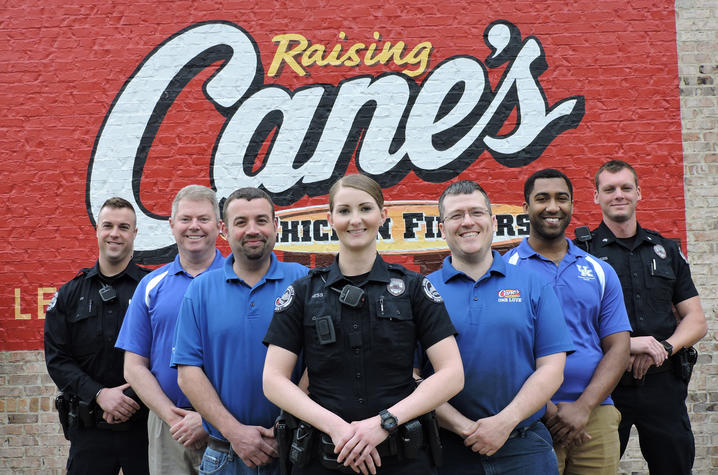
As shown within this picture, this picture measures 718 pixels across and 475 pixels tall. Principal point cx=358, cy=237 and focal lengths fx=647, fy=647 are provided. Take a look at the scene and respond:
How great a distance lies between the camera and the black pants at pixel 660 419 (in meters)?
3.72

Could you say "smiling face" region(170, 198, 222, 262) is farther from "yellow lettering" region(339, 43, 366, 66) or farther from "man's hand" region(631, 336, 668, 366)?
"yellow lettering" region(339, 43, 366, 66)

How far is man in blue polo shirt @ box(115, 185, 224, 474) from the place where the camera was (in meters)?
3.12

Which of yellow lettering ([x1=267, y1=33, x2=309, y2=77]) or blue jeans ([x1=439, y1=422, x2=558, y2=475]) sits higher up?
yellow lettering ([x1=267, y1=33, x2=309, y2=77])

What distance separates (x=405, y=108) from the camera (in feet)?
17.9

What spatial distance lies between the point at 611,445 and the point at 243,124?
148 inches

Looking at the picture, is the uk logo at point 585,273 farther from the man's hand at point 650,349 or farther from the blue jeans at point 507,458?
the blue jeans at point 507,458

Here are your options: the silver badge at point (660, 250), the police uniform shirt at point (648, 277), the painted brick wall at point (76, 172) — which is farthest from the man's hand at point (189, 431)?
the painted brick wall at point (76, 172)

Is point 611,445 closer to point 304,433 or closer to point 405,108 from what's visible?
point 304,433

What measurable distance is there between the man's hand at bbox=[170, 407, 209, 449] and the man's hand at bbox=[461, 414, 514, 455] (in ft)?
4.12

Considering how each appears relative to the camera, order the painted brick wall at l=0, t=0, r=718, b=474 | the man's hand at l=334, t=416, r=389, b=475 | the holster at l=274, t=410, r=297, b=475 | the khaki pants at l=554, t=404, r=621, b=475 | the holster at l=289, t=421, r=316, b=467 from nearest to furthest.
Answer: the man's hand at l=334, t=416, r=389, b=475
the holster at l=289, t=421, r=316, b=467
the holster at l=274, t=410, r=297, b=475
the khaki pants at l=554, t=404, r=621, b=475
the painted brick wall at l=0, t=0, r=718, b=474

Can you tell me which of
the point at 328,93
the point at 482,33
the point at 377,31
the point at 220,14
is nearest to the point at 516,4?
the point at 482,33

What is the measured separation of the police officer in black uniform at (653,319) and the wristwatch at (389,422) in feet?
6.14

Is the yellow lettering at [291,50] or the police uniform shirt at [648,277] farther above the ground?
the yellow lettering at [291,50]

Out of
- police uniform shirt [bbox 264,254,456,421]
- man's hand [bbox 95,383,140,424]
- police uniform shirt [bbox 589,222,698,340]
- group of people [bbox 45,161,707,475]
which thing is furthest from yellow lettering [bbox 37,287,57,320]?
police uniform shirt [bbox 589,222,698,340]
